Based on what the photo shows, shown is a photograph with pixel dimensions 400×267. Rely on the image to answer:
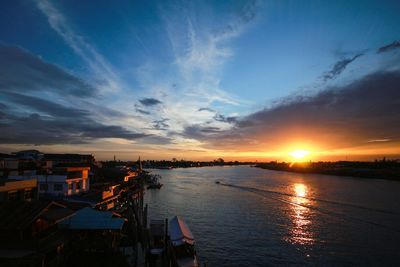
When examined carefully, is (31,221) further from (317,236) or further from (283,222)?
(283,222)

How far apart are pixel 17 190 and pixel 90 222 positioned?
44.2 ft

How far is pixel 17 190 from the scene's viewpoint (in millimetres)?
32125

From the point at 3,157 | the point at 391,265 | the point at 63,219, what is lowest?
the point at 391,265

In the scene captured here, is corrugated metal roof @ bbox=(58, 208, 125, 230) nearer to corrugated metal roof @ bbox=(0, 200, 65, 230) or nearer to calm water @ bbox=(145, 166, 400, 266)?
corrugated metal roof @ bbox=(0, 200, 65, 230)

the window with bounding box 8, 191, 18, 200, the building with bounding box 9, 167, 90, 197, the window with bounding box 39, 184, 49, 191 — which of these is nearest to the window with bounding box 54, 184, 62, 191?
the building with bounding box 9, 167, 90, 197

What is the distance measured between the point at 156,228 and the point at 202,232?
10.0 m

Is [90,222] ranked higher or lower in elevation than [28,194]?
lower

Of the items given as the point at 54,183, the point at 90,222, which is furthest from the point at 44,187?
the point at 90,222

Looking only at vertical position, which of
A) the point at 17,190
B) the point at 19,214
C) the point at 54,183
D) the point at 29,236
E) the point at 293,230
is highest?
the point at 54,183

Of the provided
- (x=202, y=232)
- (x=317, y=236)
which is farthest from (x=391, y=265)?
(x=202, y=232)

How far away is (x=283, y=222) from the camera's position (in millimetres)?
46781

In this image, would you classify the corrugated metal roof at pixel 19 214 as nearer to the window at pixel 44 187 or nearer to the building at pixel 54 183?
the building at pixel 54 183

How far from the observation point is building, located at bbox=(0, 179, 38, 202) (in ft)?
97.1

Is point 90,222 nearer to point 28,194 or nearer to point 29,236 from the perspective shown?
point 29,236
